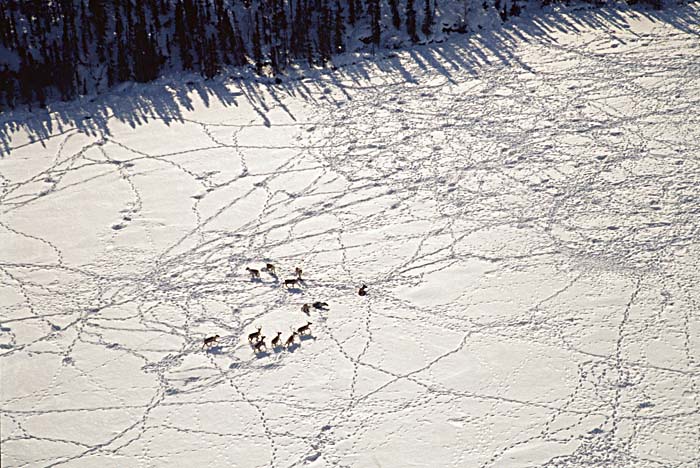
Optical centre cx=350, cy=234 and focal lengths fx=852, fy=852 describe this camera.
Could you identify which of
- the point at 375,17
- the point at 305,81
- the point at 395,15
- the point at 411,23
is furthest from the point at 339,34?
the point at 305,81

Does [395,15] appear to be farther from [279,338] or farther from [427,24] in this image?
[279,338]

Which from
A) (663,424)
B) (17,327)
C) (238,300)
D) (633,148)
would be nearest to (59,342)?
(17,327)

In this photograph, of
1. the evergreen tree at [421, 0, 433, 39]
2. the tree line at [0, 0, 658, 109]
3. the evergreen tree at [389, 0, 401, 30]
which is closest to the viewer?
the tree line at [0, 0, 658, 109]

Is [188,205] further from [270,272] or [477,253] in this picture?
[477,253]

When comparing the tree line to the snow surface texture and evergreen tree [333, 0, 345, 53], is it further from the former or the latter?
the snow surface texture

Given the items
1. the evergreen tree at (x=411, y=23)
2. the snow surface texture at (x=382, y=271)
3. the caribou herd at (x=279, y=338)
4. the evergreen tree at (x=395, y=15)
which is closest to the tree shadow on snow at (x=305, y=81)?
the snow surface texture at (x=382, y=271)

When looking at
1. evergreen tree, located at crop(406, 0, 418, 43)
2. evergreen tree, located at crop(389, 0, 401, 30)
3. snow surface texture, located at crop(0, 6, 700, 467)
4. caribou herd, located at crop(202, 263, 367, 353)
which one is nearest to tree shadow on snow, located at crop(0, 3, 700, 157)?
snow surface texture, located at crop(0, 6, 700, 467)
